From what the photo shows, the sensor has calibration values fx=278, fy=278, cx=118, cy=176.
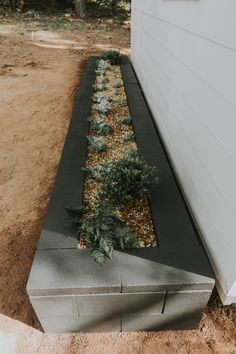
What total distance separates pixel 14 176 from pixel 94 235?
93.5 inches

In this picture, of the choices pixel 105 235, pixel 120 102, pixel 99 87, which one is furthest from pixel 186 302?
pixel 99 87

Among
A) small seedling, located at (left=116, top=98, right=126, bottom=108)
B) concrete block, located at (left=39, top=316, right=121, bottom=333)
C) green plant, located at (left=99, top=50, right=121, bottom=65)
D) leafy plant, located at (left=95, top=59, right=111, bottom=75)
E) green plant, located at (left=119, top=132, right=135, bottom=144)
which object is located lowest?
concrete block, located at (left=39, top=316, right=121, bottom=333)

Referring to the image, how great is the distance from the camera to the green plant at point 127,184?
3107 millimetres

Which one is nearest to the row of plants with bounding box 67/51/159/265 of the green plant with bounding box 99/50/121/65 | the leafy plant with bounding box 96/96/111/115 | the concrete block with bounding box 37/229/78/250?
the concrete block with bounding box 37/229/78/250

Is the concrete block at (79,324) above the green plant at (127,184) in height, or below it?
below

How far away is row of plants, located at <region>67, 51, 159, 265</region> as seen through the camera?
255 centimetres

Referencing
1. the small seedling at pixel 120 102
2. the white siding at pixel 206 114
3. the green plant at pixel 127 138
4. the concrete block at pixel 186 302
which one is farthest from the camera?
the small seedling at pixel 120 102

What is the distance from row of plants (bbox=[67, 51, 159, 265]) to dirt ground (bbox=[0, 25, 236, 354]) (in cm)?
80

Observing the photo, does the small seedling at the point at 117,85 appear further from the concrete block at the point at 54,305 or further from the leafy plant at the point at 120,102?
the concrete block at the point at 54,305

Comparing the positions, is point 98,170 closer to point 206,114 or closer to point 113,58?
point 206,114

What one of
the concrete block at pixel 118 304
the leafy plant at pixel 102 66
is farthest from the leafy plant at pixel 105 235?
the leafy plant at pixel 102 66

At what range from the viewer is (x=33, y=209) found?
12.4ft

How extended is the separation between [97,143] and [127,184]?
1348 mm

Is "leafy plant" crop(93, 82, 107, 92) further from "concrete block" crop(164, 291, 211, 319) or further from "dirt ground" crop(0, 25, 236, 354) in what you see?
"concrete block" crop(164, 291, 211, 319)
